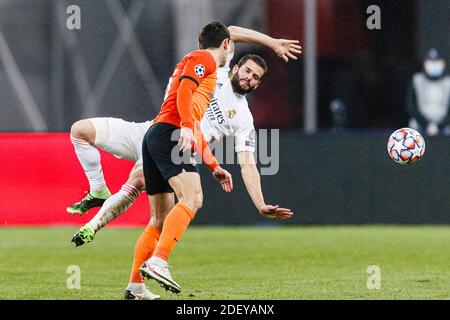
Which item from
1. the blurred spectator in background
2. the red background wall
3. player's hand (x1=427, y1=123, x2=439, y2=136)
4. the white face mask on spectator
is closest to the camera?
the red background wall

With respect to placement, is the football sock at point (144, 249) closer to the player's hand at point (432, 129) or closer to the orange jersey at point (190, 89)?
the orange jersey at point (190, 89)

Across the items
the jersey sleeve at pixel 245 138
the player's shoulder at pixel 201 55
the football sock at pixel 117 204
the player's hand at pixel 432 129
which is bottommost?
the player's hand at pixel 432 129

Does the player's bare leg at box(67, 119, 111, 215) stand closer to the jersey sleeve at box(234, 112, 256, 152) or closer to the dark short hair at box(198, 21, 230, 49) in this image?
the jersey sleeve at box(234, 112, 256, 152)

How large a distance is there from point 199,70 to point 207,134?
1715 mm

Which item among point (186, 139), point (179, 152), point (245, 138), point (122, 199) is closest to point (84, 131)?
point (122, 199)

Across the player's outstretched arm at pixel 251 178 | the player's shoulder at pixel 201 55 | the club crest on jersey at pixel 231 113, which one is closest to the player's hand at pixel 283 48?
the club crest on jersey at pixel 231 113

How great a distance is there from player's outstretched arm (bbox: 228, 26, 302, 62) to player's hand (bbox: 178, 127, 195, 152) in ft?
5.39

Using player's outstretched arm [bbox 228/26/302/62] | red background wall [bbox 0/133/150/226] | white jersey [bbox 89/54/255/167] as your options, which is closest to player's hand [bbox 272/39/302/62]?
player's outstretched arm [bbox 228/26/302/62]

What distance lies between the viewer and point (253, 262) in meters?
12.1

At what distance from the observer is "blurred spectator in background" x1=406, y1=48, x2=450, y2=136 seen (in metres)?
17.7

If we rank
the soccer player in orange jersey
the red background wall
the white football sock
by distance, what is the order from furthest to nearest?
1. the red background wall
2. the white football sock
3. the soccer player in orange jersey

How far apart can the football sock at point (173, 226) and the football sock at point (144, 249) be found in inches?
15.4

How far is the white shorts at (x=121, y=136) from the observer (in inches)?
384
